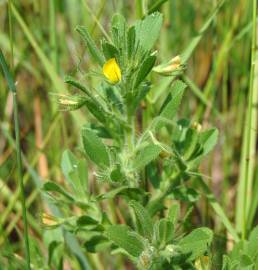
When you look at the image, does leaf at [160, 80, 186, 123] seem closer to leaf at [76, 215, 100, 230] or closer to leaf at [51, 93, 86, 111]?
leaf at [51, 93, 86, 111]

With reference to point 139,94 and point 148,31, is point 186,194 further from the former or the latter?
point 148,31

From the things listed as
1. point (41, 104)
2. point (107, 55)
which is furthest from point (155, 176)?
point (41, 104)

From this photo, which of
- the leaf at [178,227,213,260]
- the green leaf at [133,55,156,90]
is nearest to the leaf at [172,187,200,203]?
the leaf at [178,227,213,260]

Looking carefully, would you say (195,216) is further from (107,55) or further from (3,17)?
(3,17)

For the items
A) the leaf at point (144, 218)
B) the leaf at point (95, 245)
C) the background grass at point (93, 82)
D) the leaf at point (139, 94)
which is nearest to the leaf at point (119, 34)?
the leaf at point (139, 94)

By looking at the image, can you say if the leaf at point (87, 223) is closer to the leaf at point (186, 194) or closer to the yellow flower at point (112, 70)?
the leaf at point (186, 194)

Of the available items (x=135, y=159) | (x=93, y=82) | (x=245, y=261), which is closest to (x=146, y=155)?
(x=135, y=159)
